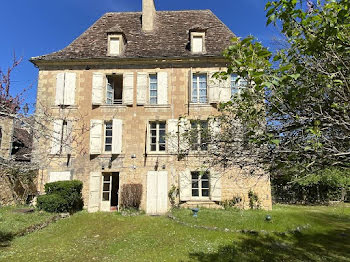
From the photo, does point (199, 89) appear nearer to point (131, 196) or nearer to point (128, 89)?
point (128, 89)

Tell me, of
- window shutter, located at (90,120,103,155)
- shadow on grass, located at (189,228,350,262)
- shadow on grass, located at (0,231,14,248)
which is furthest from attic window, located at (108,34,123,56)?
shadow on grass, located at (189,228,350,262)

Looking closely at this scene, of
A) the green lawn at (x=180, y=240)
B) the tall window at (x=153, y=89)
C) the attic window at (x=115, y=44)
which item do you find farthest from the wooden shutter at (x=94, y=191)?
the attic window at (x=115, y=44)

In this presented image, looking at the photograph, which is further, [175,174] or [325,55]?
[175,174]

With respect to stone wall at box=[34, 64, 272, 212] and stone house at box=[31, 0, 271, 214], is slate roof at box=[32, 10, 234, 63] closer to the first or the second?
stone house at box=[31, 0, 271, 214]

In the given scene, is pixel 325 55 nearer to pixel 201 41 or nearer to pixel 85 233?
pixel 85 233

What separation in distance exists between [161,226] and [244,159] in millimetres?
6740

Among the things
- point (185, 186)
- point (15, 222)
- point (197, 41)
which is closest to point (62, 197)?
point (15, 222)

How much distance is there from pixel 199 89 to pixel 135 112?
3263 millimetres

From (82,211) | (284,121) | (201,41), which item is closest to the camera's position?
(284,121)

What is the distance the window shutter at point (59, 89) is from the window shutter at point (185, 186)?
6.75 m

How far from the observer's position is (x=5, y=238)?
7.76 m

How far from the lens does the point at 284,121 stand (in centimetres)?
320

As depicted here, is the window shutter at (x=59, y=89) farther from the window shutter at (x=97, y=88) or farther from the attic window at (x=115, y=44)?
the attic window at (x=115, y=44)

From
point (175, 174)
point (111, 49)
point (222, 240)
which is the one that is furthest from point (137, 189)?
point (111, 49)
